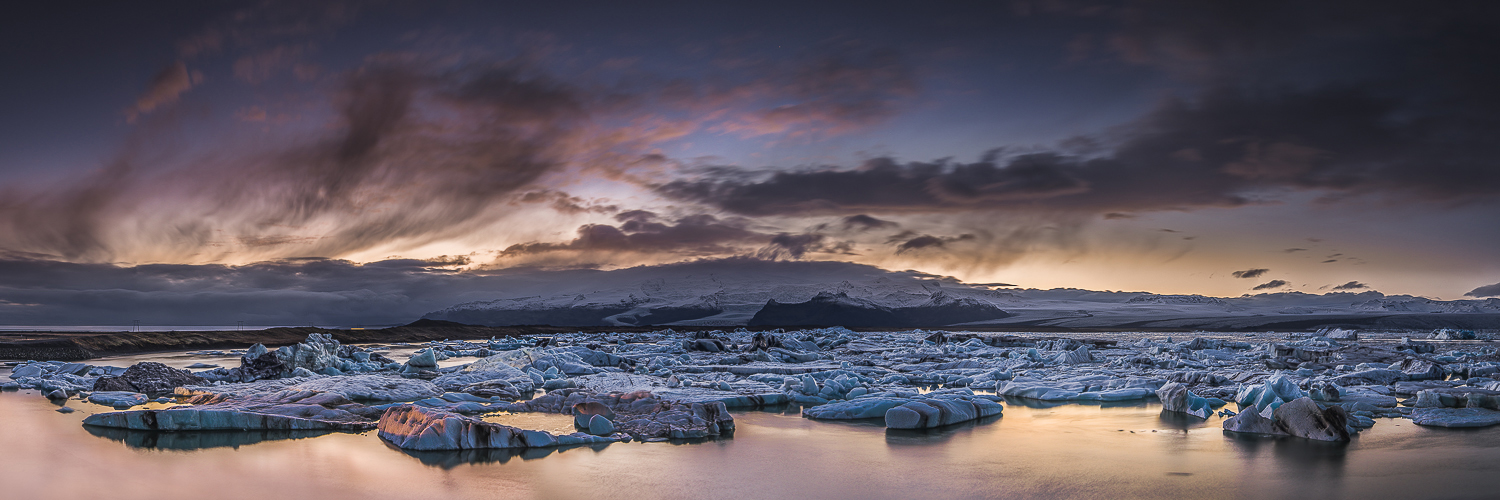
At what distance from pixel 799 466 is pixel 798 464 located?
0.10 m

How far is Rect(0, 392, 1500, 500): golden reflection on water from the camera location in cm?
597

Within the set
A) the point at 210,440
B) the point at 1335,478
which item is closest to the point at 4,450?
the point at 210,440

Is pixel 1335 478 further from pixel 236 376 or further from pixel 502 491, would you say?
pixel 236 376

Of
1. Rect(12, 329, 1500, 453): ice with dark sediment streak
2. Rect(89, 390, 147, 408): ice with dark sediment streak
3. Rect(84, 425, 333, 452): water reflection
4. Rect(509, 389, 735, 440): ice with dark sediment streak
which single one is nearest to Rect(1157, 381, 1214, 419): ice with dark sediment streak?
Rect(12, 329, 1500, 453): ice with dark sediment streak

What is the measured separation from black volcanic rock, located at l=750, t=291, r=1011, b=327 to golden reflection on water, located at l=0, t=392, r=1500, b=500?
343 ft

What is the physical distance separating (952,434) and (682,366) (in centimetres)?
1137

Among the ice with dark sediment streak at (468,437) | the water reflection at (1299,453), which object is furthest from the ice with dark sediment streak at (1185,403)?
the ice with dark sediment streak at (468,437)

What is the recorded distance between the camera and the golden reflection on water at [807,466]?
235 inches

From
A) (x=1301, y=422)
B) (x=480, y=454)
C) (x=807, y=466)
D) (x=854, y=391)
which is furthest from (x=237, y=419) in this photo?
(x=1301, y=422)

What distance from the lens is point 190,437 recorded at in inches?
338

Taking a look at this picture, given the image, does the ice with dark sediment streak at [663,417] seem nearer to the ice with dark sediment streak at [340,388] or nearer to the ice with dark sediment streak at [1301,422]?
the ice with dark sediment streak at [340,388]

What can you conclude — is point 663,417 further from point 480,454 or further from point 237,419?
point 237,419

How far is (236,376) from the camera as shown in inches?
595

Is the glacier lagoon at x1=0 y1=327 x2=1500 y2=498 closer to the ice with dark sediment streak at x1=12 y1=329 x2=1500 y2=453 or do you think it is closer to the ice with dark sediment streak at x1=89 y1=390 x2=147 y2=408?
the ice with dark sediment streak at x1=12 y1=329 x2=1500 y2=453
